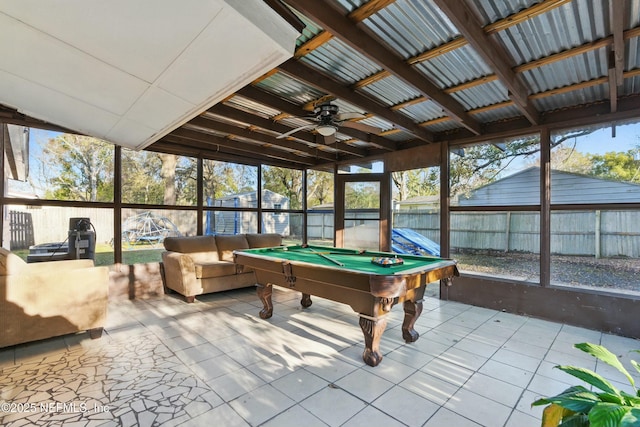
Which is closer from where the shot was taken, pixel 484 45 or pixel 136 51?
pixel 136 51

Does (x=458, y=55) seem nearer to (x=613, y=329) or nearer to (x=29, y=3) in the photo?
(x=29, y=3)

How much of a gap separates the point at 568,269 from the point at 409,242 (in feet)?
7.78

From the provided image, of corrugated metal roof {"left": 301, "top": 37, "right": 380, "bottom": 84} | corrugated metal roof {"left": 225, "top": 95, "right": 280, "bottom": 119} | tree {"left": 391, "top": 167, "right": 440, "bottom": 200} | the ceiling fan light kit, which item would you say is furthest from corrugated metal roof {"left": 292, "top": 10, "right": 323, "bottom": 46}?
tree {"left": 391, "top": 167, "right": 440, "bottom": 200}

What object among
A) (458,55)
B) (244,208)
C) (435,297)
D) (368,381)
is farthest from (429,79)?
(244,208)

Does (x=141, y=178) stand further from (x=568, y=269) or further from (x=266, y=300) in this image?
(x=568, y=269)

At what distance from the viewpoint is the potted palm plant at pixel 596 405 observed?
79cm

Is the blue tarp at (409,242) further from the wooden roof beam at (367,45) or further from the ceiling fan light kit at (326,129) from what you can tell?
the ceiling fan light kit at (326,129)

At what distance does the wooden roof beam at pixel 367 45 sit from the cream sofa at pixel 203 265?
285 centimetres

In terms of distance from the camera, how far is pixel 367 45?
214cm

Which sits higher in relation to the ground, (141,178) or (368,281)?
(141,178)

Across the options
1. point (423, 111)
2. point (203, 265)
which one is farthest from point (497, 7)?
point (203, 265)

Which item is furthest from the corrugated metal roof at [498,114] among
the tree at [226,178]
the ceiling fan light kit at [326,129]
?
the tree at [226,178]

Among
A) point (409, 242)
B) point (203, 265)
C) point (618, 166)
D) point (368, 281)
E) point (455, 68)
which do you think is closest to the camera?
point (368, 281)

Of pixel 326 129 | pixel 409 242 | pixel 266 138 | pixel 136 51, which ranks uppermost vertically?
pixel 266 138
